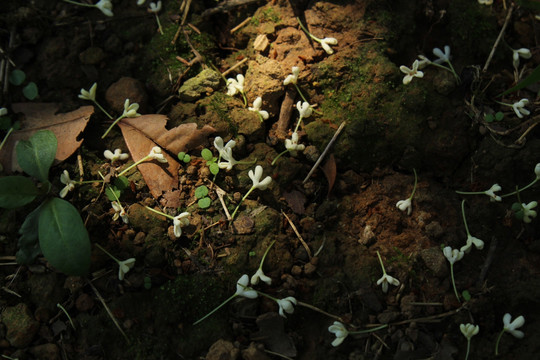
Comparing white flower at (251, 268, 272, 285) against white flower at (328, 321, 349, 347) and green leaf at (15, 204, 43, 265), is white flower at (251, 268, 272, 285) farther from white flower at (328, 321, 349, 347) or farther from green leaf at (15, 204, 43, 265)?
green leaf at (15, 204, 43, 265)

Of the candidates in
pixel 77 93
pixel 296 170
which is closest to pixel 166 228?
pixel 296 170

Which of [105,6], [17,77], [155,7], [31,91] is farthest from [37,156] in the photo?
[155,7]

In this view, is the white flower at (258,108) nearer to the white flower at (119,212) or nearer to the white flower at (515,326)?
the white flower at (119,212)

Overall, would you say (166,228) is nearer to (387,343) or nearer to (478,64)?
(387,343)

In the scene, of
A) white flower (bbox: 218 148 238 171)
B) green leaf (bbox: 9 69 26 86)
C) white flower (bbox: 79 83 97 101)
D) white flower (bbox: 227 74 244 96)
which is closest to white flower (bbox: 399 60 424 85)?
white flower (bbox: 227 74 244 96)

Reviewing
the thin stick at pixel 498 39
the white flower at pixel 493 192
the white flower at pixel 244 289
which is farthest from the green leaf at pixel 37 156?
the thin stick at pixel 498 39

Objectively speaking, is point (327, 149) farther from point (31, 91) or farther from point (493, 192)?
point (31, 91)
